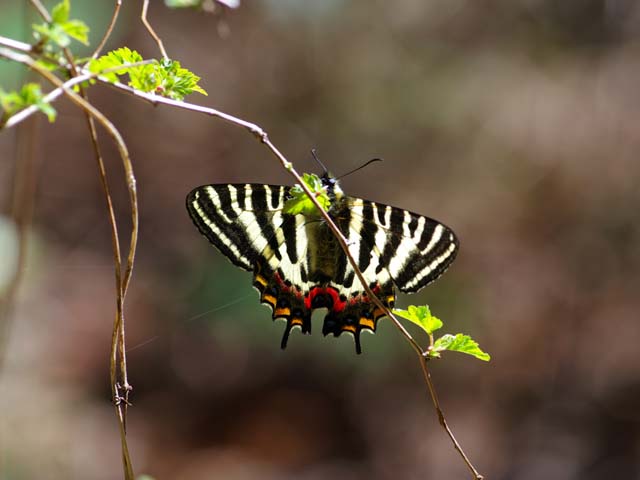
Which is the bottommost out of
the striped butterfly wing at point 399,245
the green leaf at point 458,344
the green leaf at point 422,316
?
the green leaf at point 458,344

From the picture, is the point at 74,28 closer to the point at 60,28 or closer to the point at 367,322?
the point at 60,28

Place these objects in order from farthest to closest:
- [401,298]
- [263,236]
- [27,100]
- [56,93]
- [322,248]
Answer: [401,298], [322,248], [263,236], [56,93], [27,100]

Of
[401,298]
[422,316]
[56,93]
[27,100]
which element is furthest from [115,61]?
[401,298]

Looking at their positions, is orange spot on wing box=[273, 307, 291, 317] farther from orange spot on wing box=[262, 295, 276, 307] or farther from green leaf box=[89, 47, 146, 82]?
green leaf box=[89, 47, 146, 82]

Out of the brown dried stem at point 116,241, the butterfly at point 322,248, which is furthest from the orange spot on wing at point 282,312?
the brown dried stem at point 116,241

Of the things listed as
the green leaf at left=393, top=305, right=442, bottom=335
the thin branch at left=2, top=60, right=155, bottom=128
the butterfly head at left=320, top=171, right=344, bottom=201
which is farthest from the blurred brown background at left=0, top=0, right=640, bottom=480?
the thin branch at left=2, top=60, right=155, bottom=128

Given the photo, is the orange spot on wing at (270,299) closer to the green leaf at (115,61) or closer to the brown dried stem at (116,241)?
the brown dried stem at (116,241)

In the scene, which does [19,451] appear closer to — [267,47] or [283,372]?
[283,372]

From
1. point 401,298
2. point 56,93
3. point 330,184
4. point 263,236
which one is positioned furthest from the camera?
point 401,298

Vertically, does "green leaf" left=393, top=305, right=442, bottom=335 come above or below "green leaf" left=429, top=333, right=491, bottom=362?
above
